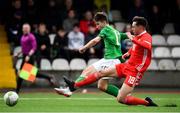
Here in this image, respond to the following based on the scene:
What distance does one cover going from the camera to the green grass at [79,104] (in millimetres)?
12852

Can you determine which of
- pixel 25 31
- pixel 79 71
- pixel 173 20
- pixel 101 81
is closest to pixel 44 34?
pixel 79 71

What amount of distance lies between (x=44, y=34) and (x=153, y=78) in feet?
12.2

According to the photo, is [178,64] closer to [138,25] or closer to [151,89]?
[151,89]

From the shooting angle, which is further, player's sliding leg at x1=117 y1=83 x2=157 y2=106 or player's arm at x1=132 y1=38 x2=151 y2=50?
player's sliding leg at x1=117 y1=83 x2=157 y2=106

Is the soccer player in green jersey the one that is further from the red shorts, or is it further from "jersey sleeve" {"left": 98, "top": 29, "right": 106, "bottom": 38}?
the red shorts

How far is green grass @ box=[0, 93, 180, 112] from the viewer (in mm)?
12852

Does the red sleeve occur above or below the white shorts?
above

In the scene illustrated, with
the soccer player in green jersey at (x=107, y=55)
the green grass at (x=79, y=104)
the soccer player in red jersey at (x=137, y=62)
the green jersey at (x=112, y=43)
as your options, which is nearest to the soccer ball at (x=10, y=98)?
the green grass at (x=79, y=104)

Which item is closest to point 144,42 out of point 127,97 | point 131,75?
point 131,75

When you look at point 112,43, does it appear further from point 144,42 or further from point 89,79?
point 144,42

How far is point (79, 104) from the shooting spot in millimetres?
14305

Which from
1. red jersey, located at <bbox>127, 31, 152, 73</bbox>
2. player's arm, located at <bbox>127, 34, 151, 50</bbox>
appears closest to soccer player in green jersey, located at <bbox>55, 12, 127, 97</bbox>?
red jersey, located at <bbox>127, 31, 152, 73</bbox>

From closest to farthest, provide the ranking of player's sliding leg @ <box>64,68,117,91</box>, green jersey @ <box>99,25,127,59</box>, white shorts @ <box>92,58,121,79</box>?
player's sliding leg @ <box>64,68,117,91</box>
white shorts @ <box>92,58,121,79</box>
green jersey @ <box>99,25,127,59</box>

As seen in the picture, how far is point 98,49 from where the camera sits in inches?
851
